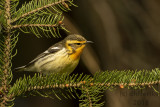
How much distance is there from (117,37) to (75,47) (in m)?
1.91

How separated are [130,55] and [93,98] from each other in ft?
10.7

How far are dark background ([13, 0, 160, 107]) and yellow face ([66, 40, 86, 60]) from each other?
4.29 feet

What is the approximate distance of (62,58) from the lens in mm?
3348

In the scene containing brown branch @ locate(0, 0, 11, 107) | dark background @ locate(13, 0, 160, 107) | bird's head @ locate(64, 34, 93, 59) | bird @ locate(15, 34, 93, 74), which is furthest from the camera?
dark background @ locate(13, 0, 160, 107)

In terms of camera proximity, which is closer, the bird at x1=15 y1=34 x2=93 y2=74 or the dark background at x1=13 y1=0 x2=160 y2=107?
the bird at x1=15 y1=34 x2=93 y2=74

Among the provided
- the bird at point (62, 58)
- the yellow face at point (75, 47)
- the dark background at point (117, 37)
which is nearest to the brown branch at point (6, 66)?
the bird at point (62, 58)

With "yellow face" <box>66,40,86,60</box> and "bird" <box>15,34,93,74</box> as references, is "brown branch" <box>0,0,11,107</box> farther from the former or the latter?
"yellow face" <box>66,40,86,60</box>

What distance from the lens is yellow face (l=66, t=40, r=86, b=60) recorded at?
3.41 m

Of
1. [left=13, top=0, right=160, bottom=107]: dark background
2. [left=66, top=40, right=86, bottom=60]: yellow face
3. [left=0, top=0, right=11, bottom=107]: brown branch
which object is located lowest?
[left=13, top=0, right=160, bottom=107]: dark background

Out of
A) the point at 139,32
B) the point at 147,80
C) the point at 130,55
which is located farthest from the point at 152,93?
the point at 147,80

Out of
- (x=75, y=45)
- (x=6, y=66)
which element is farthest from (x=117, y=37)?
(x=6, y=66)

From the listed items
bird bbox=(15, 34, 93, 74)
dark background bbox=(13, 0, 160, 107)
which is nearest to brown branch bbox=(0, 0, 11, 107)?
bird bbox=(15, 34, 93, 74)

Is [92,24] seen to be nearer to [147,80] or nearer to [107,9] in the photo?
[107,9]

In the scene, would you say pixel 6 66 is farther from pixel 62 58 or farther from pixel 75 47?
pixel 75 47
